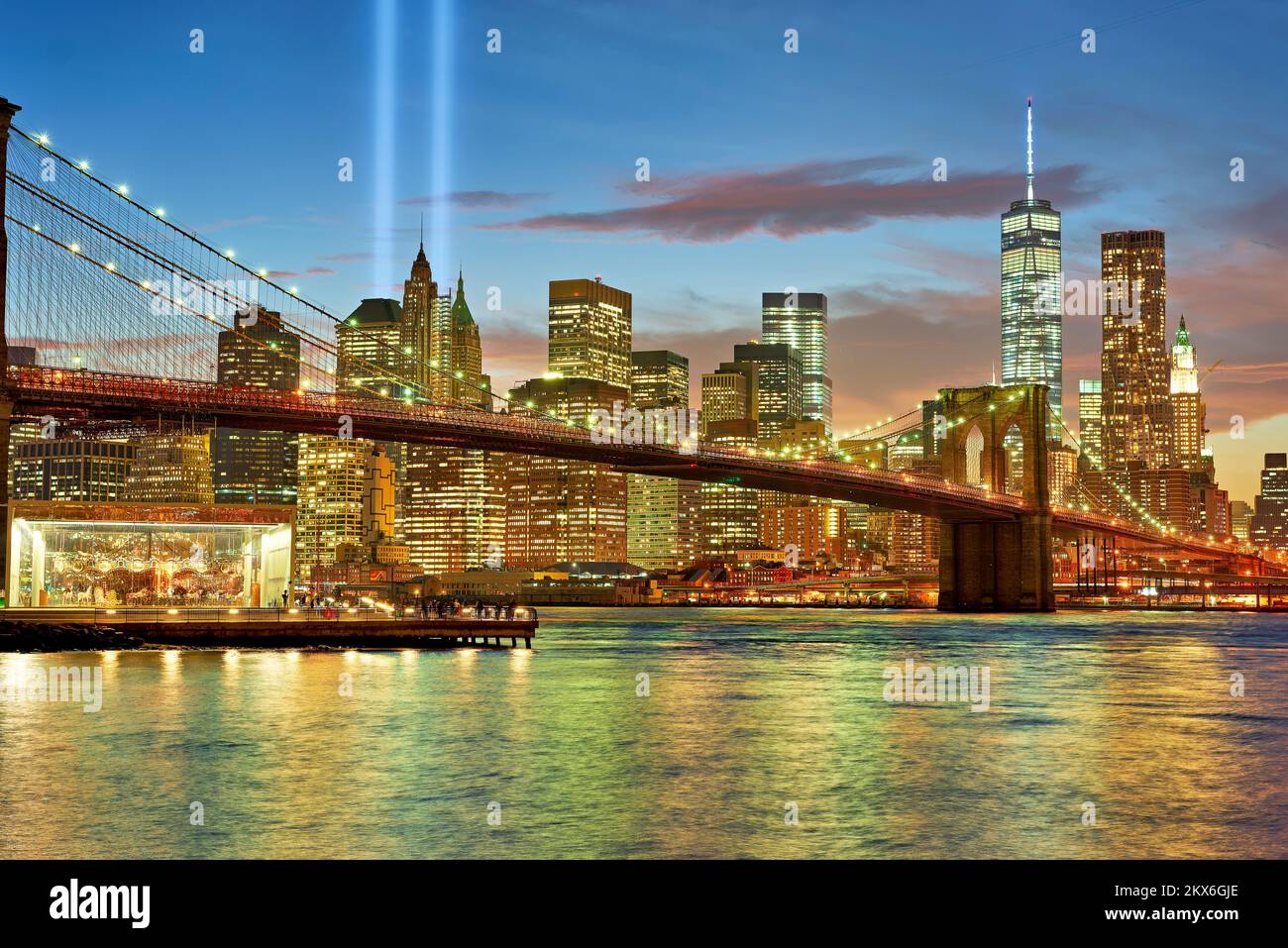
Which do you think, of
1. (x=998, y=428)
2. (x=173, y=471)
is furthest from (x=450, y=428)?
(x=173, y=471)

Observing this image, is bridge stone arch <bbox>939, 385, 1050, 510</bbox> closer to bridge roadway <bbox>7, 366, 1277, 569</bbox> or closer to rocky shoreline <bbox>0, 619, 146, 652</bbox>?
bridge roadway <bbox>7, 366, 1277, 569</bbox>

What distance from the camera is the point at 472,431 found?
252 feet

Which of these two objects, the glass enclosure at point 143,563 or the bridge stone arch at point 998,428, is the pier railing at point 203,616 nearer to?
the glass enclosure at point 143,563

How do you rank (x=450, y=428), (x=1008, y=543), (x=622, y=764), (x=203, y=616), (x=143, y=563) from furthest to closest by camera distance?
(x=1008, y=543) → (x=450, y=428) → (x=143, y=563) → (x=203, y=616) → (x=622, y=764)

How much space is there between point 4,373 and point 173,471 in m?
92.5

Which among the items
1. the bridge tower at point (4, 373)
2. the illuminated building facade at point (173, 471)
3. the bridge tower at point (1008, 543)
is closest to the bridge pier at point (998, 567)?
the bridge tower at point (1008, 543)

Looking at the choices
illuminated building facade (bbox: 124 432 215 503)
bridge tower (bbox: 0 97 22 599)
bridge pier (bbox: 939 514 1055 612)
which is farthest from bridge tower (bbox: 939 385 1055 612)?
bridge tower (bbox: 0 97 22 599)

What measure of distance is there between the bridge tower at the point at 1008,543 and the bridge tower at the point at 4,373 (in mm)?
75195

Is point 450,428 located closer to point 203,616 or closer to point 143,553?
point 143,553

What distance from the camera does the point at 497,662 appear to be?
178 feet

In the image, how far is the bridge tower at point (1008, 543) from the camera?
113 m

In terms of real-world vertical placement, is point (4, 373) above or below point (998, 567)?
above
